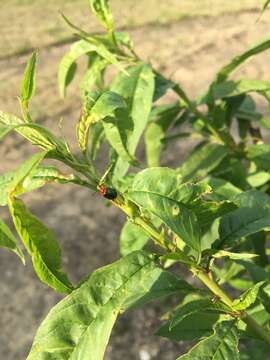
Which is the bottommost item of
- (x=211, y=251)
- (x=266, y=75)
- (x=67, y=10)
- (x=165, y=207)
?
(x=266, y=75)

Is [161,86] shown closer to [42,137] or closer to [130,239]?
[130,239]

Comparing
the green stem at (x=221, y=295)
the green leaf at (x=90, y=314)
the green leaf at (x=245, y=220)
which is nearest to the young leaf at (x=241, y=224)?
the green leaf at (x=245, y=220)

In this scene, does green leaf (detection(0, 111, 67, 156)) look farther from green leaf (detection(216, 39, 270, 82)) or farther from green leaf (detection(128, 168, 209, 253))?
green leaf (detection(216, 39, 270, 82))

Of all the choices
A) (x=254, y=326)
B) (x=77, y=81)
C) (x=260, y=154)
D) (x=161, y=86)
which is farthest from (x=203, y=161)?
(x=77, y=81)

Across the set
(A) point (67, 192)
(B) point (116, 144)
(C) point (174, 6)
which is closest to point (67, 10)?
(C) point (174, 6)

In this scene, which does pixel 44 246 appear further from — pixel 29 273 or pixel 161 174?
pixel 29 273

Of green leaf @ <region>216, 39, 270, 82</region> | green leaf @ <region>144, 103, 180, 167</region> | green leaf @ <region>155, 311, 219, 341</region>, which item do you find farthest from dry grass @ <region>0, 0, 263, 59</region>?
green leaf @ <region>155, 311, 219, 341</region>

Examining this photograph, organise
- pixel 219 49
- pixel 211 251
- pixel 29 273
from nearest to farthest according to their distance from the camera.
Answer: pixel 211 251, pixel 29 273, pixel 219 49
